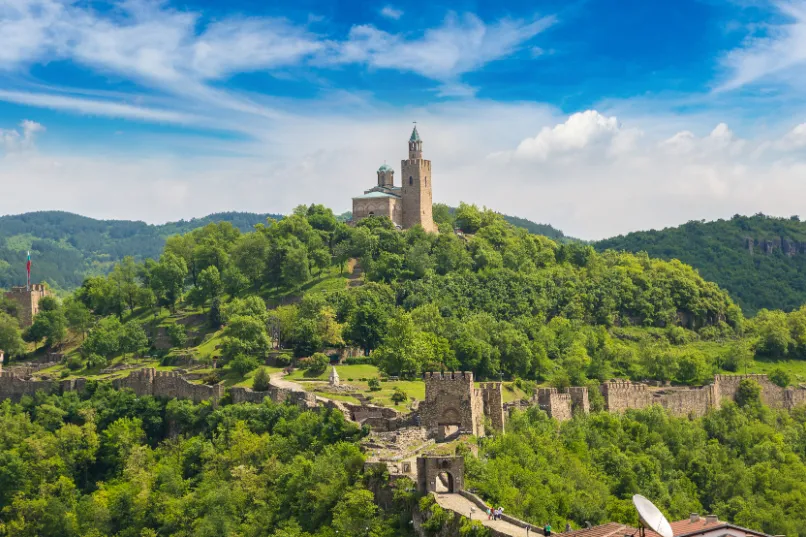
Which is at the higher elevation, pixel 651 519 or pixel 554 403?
pixel 651 519

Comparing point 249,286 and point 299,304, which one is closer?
point 299,304

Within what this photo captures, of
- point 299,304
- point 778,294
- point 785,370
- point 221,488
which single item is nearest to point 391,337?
point 299,304

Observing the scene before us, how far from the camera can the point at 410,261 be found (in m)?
84.0

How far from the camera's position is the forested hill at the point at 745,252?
124 meters

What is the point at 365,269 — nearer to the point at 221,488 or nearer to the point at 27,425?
the point at 27,425

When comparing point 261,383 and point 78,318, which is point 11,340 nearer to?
point 78,318

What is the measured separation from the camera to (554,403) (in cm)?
5834

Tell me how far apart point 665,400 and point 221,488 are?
2755cm

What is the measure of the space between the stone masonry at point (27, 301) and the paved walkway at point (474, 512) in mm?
51972

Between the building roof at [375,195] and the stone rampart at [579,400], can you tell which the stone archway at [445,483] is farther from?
the building roof at [375,195]

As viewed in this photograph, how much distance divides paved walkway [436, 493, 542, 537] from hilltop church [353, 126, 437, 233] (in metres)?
51.7

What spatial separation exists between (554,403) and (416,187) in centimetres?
3537

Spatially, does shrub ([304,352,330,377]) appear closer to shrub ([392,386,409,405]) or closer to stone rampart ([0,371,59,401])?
shrub ([392,386,409,405])

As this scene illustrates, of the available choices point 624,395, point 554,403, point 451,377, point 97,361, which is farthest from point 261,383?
point 624,395
